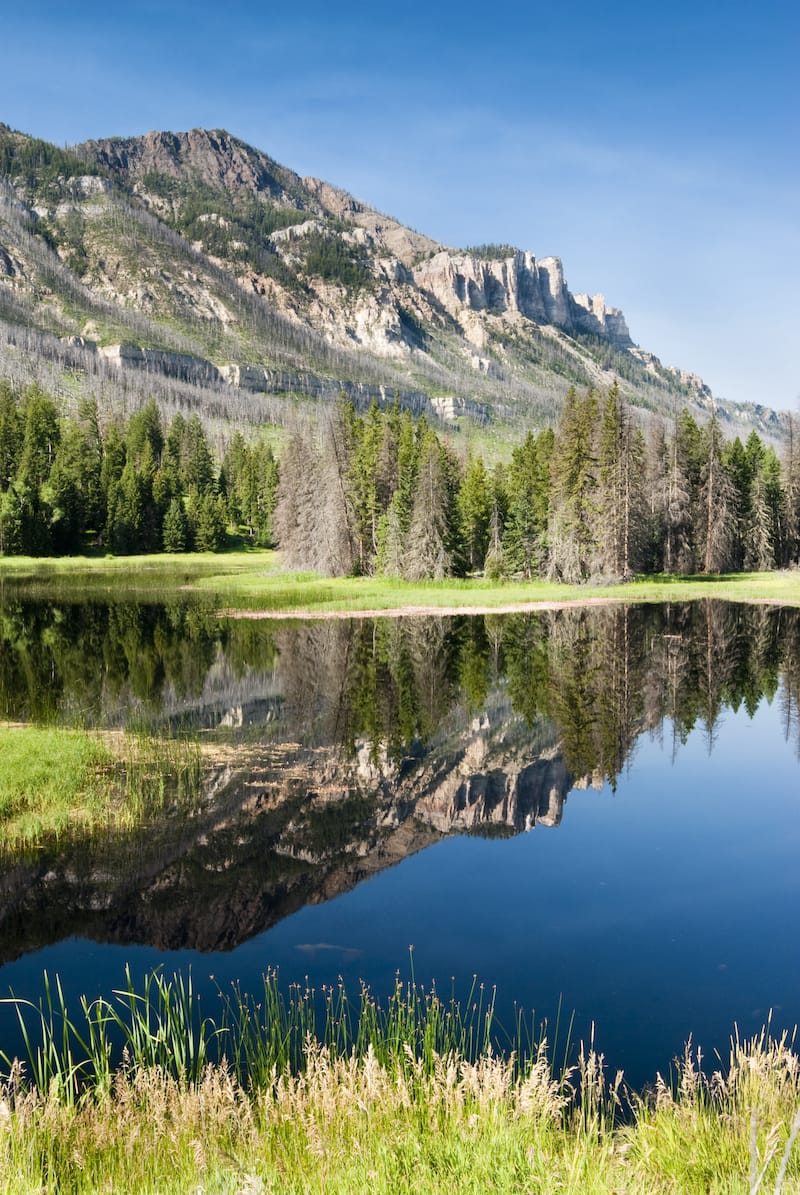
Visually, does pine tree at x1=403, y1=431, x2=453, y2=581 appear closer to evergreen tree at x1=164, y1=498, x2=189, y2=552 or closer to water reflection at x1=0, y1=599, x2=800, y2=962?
water reflection at x1=0, y1=599, x2=800, y2=962

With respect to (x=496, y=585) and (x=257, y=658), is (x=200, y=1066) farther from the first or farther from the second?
(x=496, y=585)

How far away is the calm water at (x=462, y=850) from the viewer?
9.90 metres

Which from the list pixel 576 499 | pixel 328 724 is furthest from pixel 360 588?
pixel 328 724

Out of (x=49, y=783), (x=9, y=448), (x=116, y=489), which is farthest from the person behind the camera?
(x=9, y=448)

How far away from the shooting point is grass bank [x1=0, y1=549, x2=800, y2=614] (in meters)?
54.0

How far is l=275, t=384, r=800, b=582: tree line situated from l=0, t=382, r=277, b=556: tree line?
992 inches

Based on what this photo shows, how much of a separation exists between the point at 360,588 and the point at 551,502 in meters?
18.6

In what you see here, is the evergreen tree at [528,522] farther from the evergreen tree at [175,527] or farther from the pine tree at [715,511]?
the evergreen tree at [175,527]

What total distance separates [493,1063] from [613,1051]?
5.78 feet

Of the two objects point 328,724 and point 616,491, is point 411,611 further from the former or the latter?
point 328,724

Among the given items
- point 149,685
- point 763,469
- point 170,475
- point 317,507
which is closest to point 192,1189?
point 149,685

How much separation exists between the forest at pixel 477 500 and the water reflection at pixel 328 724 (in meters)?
23.2

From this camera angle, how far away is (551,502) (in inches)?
2751

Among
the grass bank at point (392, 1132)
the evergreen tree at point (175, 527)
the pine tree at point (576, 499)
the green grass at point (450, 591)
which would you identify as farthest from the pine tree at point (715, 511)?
the grass bank at point (392, 1132)
